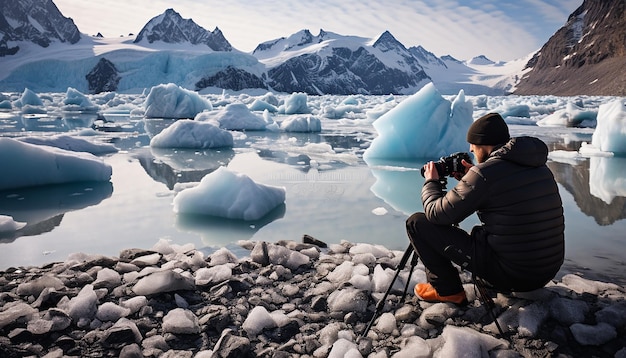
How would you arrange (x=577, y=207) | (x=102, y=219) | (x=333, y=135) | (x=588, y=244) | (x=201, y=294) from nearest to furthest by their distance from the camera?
(x=201, y=294) < (x=588, y=244) < (x=102, y=219) < (x=577, y=207) < (x=333, y=135)

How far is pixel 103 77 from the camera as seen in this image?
62.8 m

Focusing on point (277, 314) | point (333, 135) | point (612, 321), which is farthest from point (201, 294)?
point (333, 135)

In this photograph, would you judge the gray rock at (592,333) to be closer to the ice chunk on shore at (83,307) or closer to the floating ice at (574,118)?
the ice chunk on shore at (83,307)

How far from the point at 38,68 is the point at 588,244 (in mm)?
69479

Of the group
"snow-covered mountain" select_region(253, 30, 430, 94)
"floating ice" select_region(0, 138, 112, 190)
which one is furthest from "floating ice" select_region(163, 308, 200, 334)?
"snow-covered mountain" select_region(253, 30, 430, 94)

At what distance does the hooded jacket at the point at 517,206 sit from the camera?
209 centimetres

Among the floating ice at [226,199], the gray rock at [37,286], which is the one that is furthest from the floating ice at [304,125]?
the gray rock at [37,286]

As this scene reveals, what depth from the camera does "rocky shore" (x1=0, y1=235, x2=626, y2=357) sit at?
82.9 inches

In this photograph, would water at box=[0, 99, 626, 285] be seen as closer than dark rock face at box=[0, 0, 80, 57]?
Yes

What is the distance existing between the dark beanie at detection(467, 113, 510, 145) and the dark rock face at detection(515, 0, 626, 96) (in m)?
72.6

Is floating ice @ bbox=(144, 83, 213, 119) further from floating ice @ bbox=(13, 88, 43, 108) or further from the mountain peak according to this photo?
the mountain peak

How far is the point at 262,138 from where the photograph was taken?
44.9 ft

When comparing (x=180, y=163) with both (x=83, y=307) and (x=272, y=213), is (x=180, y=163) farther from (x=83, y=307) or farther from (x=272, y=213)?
(x=83, y=307)

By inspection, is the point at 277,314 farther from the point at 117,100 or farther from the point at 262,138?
the point at 117,100
